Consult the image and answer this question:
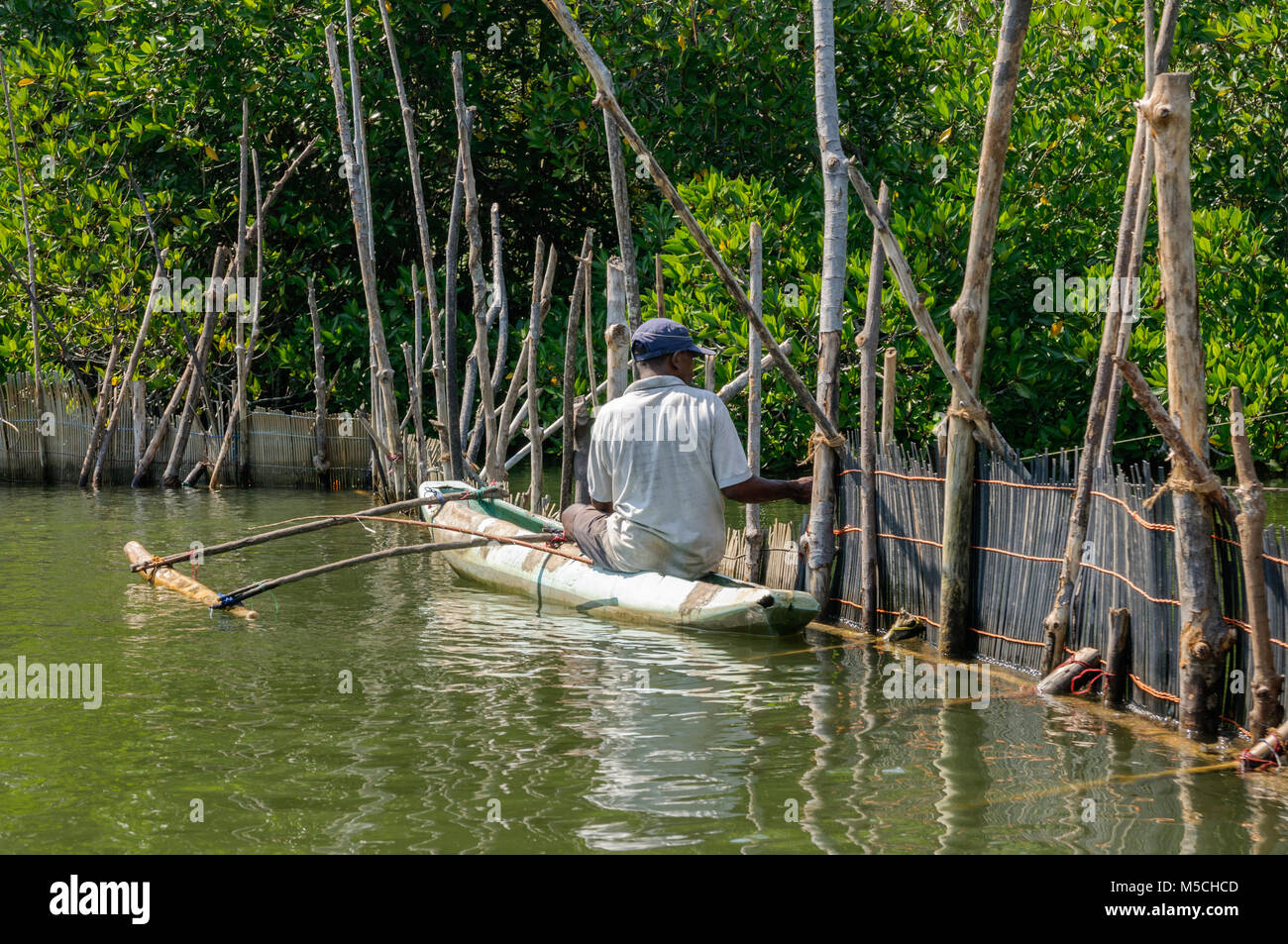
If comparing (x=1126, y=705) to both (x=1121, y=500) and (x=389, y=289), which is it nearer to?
(x=1121, y=500)

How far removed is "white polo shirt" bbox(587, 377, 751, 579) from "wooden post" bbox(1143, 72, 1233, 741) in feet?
8.09

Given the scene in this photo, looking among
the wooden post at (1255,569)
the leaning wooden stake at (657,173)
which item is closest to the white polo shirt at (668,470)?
the leaning wooden stake at (657,173)

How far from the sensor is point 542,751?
198 inches

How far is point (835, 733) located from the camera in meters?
5.31

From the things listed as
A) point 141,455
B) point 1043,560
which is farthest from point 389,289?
point 1043,560

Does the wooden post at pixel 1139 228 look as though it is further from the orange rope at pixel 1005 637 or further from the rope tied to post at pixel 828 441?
the rope tied to post at pixel 828 441

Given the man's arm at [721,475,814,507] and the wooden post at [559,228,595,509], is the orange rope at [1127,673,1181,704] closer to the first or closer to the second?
the man's arm at [721,475,814,507]

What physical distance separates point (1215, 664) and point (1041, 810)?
1025mm

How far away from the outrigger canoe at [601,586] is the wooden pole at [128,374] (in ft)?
18.2

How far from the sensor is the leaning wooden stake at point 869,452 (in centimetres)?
694

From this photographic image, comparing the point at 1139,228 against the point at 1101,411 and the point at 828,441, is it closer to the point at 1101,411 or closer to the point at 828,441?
the point at 1101,411

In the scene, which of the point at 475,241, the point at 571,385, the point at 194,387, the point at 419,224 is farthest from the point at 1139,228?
the point at 194,387

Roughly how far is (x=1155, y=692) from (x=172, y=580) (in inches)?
223
